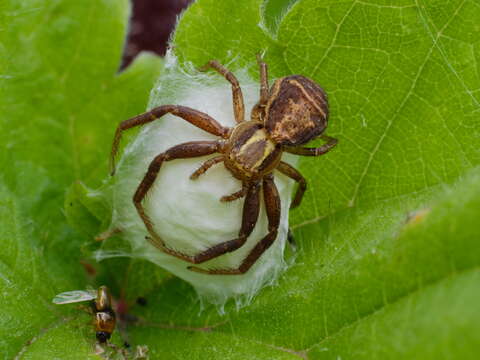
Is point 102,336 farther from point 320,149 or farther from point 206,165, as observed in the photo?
point 320,149

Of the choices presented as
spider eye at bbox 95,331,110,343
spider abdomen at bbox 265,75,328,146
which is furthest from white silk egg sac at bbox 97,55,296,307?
spider eye at bbox 95,331,110,343

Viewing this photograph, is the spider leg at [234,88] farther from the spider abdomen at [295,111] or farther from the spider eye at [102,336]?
the spider eye at [102,336]

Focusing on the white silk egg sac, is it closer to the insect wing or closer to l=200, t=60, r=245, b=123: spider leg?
l=200, t=60, r=245, b=123: spider leg

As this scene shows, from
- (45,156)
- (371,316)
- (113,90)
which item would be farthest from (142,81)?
(371,316)

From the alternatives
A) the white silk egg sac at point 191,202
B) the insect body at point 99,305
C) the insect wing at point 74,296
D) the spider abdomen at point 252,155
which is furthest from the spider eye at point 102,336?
the spider abdomen at point 252,155

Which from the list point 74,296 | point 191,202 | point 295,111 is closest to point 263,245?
point 191,202

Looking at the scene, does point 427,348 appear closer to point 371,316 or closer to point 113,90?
point 371,316
